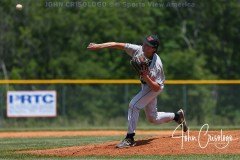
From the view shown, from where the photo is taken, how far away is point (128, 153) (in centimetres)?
1038

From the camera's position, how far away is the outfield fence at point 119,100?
23555mm

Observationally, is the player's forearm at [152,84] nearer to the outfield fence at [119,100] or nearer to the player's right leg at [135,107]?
the player's right leg at [135,107]

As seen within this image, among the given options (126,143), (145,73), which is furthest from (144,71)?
(126,143)

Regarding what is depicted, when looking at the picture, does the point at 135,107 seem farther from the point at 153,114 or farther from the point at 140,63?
the point at 140,63

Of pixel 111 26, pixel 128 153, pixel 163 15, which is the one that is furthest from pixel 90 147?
pixel 163 15

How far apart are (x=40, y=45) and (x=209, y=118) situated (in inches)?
549

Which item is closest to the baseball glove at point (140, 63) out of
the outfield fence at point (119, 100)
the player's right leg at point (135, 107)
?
the player's right leg at point (135, 107)

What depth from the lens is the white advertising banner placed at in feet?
75.5

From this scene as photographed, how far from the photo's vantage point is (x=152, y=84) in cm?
1065

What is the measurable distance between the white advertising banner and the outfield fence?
0.25 m

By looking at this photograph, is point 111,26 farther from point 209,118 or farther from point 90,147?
point 90,147

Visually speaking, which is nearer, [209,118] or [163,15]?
[209,118]

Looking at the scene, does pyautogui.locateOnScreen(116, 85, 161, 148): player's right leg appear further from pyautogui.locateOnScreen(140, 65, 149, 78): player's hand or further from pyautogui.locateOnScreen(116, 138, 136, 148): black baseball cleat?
pyautogui.locateOnScreen(140, 65, 149, 78): player's hand

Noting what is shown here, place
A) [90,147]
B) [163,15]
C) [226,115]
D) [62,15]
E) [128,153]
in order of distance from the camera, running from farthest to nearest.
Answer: [163,15] < [62,15] < [226,115] < [90,147] < [128,153]
